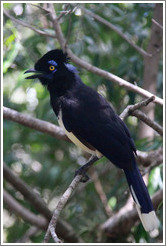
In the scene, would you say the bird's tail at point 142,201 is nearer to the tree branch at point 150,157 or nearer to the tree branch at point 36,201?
the tree branch at point 150,157

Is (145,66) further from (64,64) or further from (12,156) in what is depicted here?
(12,156)

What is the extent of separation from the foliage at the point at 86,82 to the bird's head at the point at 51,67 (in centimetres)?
45

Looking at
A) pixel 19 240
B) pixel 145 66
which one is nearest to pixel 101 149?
pixel 145 66

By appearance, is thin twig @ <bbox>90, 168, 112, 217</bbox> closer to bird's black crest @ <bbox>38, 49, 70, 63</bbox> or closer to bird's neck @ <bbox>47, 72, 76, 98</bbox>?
bird's neck @ <bbox>47, 72, 76, 98</bbox>

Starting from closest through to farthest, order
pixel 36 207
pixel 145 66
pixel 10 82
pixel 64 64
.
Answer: pixel 64 64, pixel 36 207, pixel 145 66, pixel 10 82

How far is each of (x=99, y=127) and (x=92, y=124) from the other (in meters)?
0.07

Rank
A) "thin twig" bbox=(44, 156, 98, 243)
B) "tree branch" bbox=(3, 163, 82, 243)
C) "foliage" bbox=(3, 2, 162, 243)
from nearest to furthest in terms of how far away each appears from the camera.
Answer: "thin twig" bbox=(44, 156, 98, 243)
"tree branch" bbox=(3, 163, 82, 243)
"foliage" bbox=(3, 2, 162, 243)

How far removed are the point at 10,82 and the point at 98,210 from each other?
222 cm

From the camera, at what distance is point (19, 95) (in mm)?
7324

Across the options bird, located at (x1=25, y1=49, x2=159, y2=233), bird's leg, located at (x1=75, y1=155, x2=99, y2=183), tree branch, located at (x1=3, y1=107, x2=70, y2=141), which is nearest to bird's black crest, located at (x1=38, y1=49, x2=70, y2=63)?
bird, located at (x1=25, y1=49, x2=159, y2=233)

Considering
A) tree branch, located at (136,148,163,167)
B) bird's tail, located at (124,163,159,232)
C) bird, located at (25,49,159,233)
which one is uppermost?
bird, located at (25,49,159,233)

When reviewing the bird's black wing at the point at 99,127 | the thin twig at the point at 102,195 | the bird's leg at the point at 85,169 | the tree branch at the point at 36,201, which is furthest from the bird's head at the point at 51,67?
the thin twig at the point at 102,195

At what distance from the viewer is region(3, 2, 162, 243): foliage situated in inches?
215

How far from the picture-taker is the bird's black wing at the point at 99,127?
4215 mm
